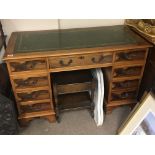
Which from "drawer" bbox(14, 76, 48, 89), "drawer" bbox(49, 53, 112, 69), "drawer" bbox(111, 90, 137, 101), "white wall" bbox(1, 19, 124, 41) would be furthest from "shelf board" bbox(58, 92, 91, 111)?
"white wall" bbox(1, 19, 124, 41)

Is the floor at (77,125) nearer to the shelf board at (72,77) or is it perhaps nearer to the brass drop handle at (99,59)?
the shelf board at (72,77)

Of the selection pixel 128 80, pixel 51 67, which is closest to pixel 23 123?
pixel 51 67

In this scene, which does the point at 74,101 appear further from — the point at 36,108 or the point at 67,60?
the point at 67,60

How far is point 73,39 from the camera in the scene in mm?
1338

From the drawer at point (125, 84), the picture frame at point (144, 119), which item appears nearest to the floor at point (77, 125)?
the picture frame at point (144, 119)

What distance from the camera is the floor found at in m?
1.45

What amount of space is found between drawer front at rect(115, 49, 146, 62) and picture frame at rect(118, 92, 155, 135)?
0.28 m

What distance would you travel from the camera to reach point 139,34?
4.59 ft

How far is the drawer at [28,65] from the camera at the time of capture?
1.16 meters

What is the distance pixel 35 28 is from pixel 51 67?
0.47 meters

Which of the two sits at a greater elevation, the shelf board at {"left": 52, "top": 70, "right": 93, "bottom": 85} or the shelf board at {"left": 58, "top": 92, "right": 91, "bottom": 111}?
the shelf board at {"left": 52, "top": 70, "right": 93, "bottom": 85}

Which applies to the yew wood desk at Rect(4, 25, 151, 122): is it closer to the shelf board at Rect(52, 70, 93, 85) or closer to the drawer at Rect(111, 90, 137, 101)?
the drawer at Rect(111, 90, 137, 101)

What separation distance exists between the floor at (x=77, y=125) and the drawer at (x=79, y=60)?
552 mm
